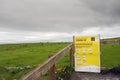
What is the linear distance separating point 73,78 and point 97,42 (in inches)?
104

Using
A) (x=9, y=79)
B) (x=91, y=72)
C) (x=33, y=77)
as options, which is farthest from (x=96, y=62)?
(x=33, y=77)

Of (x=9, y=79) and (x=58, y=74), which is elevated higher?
(x=58, y=74)

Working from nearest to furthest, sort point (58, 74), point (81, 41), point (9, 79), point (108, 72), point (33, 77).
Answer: point (33, 77)
point (58, 74)
point (108, 72)
point (81, 41)
point (9, 79)

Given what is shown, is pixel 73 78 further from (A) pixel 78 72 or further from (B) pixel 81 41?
(B) pixel 81 41

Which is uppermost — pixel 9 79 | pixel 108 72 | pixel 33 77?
pixel 33 77

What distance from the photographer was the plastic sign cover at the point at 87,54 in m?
11.2

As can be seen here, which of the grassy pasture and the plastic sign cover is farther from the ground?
the plastic sign cover

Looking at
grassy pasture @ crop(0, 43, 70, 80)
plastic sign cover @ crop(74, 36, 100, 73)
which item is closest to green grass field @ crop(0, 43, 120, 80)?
grassy pasture @ crop(0, 43, 70, 80)

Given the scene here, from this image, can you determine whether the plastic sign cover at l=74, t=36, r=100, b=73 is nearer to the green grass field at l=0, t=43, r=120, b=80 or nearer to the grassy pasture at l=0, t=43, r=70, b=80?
the green grass field at l=0, t=43, r=120, b=80

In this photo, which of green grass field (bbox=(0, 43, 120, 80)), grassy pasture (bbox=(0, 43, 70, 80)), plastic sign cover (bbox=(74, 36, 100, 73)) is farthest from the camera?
grassy pasture (bbox=(0, 43, 70, 80))

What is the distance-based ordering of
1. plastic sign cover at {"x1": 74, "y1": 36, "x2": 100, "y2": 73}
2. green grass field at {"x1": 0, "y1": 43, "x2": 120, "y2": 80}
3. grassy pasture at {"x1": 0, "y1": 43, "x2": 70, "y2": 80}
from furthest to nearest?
grassy pasture at {"x1": 0, "y1": 43, "x2": 70, "y2": 80}, green grass field at {"x1": 0, "y1": 43, "x2": 120, "y2": 80}, plastic sign cover at {"x1": 74, "y1": 36, "x2": 100, "y2": 73}

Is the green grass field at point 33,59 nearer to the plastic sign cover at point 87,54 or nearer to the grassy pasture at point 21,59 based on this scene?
the grassy pasture at point 21,59

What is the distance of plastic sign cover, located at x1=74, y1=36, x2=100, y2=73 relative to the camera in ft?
36.8

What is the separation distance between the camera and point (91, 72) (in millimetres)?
11234
